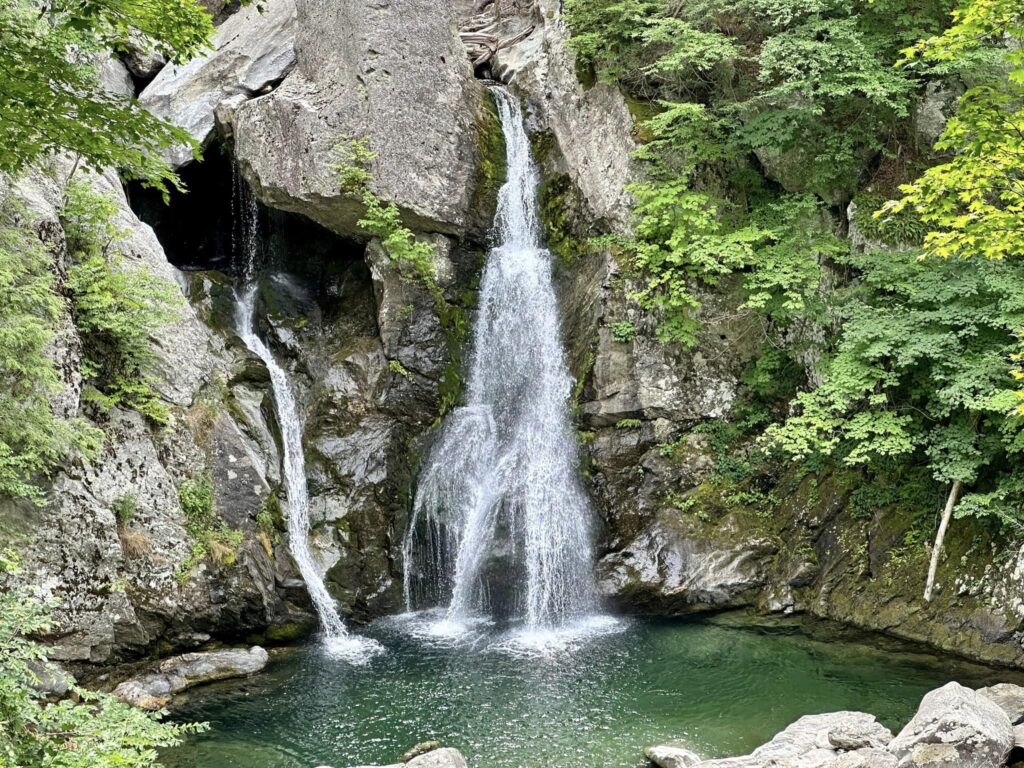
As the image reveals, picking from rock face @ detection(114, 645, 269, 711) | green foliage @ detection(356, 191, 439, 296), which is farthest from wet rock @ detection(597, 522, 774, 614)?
green foliage @ detection(356, 191, 439, 296)

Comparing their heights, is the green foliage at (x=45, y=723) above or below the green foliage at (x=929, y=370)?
below

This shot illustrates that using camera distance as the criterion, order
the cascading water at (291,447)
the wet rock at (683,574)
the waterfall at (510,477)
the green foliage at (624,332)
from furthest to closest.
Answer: the green foliage at (624,332) → the waterfall at (510,477) → the wet rock at (683,574) → the cascading water at (291,447)

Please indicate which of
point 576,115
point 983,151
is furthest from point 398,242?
point 983,151

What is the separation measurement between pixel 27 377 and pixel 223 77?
10751mm

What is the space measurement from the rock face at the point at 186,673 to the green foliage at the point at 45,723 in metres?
5.40

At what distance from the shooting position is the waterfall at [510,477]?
13.2 meters

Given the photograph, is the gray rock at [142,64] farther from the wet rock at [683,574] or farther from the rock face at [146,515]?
the wet rock at [683,574]

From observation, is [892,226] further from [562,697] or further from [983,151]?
[562,697]

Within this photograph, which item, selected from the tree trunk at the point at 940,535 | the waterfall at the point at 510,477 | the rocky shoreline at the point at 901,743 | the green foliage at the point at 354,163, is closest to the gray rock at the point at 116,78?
the green foliage at the point at 354,163

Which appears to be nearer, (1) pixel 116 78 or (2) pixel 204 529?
(2) pixel 204 529

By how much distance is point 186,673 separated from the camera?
10539 millimetres

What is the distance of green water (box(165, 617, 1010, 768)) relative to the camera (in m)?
8.83

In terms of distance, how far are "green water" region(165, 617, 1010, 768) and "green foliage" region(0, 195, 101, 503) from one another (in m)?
3.65

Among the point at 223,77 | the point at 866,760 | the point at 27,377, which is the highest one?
the point at 223,77
